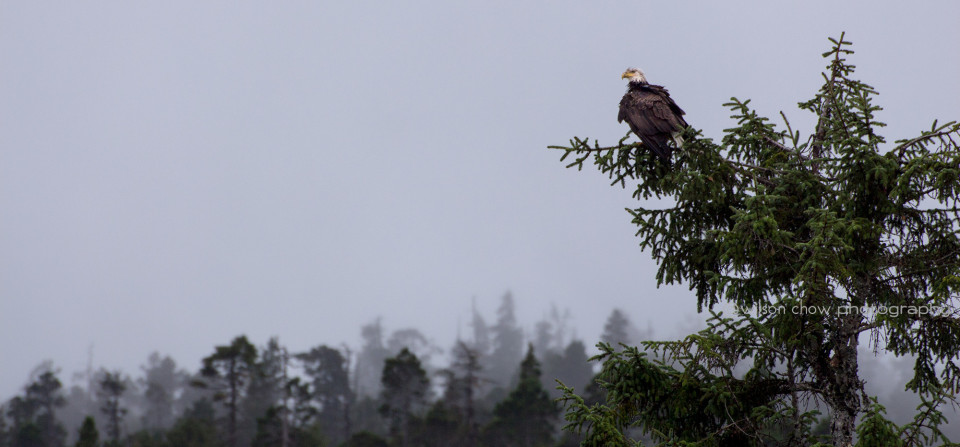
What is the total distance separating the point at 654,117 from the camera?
8422 millimetres

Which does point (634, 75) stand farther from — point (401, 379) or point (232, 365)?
point (401, 379)

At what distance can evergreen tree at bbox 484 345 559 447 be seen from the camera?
→ 4116cm

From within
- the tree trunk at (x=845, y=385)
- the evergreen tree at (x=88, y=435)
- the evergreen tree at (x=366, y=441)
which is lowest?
the tree trunk at (x=845, y=385)

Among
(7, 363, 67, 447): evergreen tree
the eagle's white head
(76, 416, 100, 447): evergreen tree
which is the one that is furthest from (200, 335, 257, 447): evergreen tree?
the eagle's white head

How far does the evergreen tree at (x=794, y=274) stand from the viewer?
6586 mm

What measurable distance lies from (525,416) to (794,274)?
1425 inches

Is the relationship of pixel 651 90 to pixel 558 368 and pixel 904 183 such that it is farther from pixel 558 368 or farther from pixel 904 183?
pixel 558 368

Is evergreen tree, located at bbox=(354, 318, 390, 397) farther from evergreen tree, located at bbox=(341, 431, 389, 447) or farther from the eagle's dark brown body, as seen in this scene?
the eagle's dark brown body

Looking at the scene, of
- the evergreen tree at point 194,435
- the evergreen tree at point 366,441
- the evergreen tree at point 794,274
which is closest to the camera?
the evergreen tree at point 794,274

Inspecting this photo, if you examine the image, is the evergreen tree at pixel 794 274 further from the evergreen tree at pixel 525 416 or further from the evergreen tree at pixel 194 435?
the evergreen tree at pixel 194 435

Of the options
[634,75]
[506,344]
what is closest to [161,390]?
[506,344]

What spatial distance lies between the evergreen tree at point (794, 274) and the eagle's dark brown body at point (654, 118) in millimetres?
225

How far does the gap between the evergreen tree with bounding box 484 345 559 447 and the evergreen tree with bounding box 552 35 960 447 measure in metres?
33.7

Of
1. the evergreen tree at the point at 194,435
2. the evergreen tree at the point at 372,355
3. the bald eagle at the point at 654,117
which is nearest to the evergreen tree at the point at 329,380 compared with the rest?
the evergreen tree at the point at 194,435
